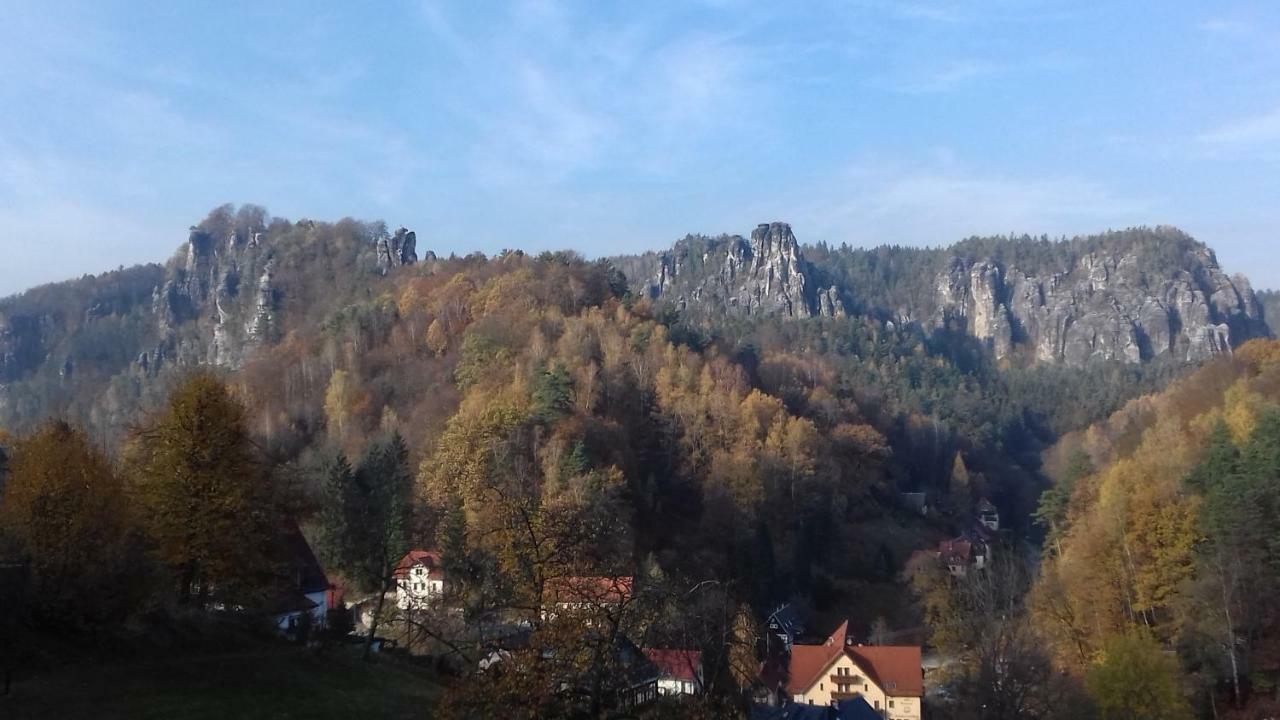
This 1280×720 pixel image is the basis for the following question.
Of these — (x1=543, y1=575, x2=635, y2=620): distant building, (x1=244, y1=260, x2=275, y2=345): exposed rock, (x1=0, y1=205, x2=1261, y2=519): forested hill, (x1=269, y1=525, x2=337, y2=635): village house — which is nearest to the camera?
(x1=543, y1=575, x2=635, y2=620): distant building

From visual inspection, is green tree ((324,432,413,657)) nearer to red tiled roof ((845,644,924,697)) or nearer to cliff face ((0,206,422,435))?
red tiled roof ((845,644,924,697))

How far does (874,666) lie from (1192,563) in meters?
11.9

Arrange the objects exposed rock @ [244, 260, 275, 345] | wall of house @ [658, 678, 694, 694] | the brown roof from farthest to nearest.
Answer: exposed rock @ [244, 260, 275, 345] < the brown roof < wall of house @ [658, 678, 694, 694]

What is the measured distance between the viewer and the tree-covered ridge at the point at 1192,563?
32281 mm

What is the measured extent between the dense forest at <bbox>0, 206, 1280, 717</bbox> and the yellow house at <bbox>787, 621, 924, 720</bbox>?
2220 millimetres

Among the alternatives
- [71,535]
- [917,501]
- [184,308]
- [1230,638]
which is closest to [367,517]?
[71,535]

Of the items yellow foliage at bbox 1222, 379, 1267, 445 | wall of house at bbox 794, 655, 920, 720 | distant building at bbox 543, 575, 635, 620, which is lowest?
wall of house at bbox 794, 655, 920, 720

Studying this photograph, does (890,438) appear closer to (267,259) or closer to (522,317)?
(522,317)

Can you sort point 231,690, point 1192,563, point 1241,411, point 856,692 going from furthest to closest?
point 1241,411 < point 856,692 < point 1192,563 < point 231,690

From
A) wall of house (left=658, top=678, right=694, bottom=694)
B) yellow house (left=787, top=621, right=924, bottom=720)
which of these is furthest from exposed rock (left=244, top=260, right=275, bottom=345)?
wall of house (left=658, top=678, right=694, bottom=694)

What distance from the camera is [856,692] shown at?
37.8 meters

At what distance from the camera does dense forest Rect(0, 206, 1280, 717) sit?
17.1 m

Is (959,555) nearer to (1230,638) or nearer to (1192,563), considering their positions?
(1192,563)

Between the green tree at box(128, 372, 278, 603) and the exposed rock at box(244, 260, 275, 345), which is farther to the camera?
the exposed rock at box(244, 260, 275, 345)
